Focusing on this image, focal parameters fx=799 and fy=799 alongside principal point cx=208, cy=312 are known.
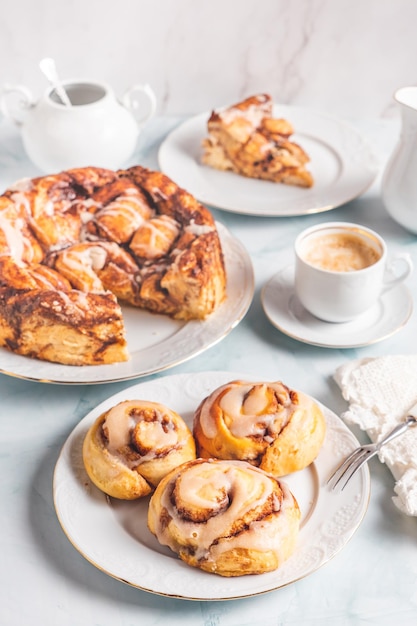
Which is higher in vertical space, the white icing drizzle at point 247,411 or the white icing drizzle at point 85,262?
the white icing drizzle at point 247,411

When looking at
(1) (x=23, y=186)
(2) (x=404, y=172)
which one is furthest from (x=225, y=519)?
(2) (x=404, y=172)

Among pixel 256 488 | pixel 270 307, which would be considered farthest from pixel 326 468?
pixel 270 307

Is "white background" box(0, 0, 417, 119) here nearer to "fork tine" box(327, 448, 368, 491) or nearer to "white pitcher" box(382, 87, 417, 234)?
"white pitcher" box(382, 87, 417, 234)

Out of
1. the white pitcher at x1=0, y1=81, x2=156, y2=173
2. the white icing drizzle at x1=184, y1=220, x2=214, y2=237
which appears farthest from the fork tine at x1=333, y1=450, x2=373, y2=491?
the white pitcher at x1=0, y1=81, x2=156, y2=173

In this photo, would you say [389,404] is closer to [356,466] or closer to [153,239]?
[356,466]

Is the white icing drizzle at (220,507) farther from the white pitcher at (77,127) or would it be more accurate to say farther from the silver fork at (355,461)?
the white pitcher at (77,127)

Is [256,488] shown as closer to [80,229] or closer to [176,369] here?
[176,369]

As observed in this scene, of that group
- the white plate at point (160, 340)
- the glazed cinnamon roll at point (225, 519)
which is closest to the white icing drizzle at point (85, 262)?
the white plate at point (160, 340)
